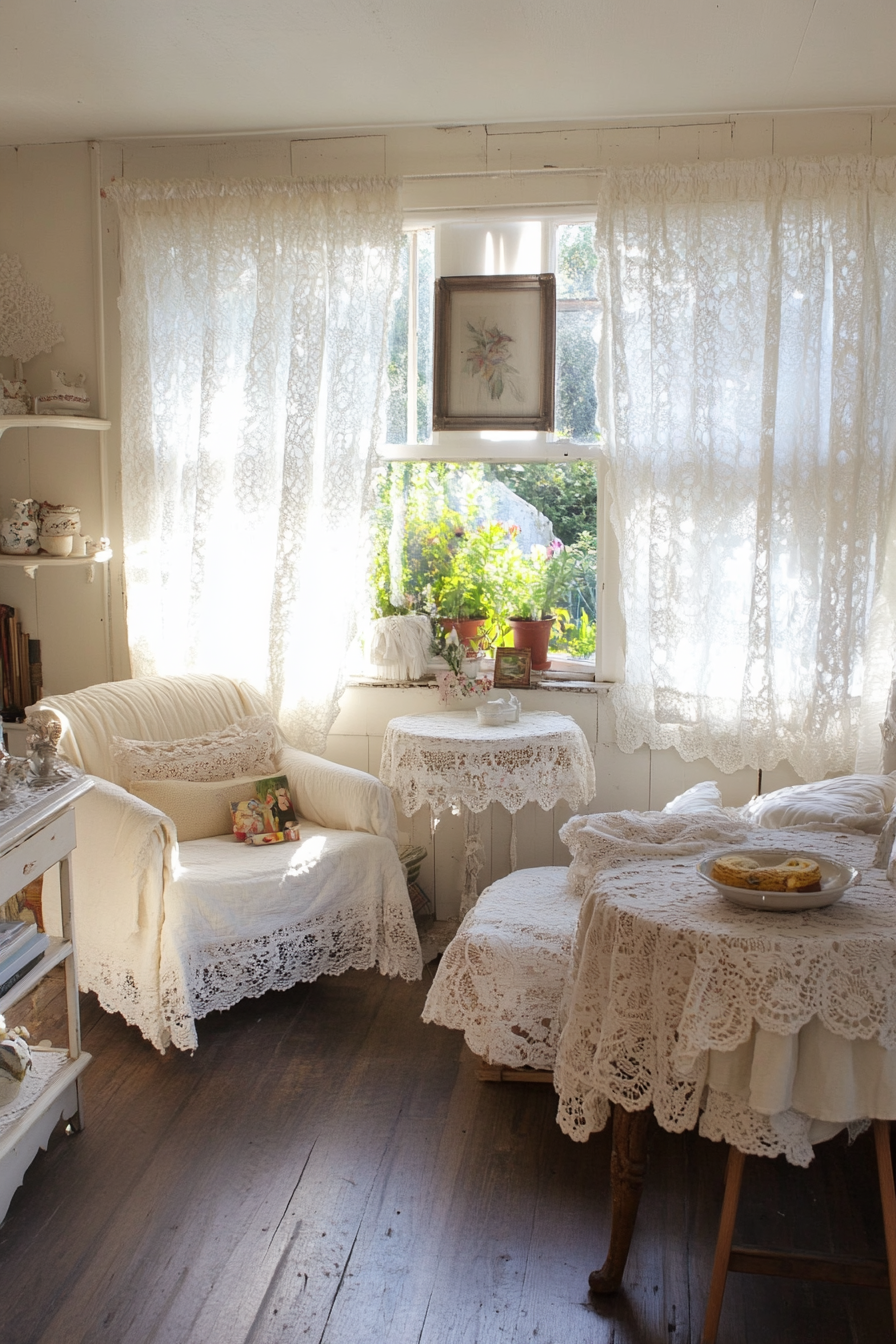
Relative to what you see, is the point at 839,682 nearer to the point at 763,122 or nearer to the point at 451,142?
the point at 763,122

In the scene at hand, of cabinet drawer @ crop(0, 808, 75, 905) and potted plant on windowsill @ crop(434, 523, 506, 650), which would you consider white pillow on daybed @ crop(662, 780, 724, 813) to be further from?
cabinet drawer @ crop(0, 808, 75, 905)

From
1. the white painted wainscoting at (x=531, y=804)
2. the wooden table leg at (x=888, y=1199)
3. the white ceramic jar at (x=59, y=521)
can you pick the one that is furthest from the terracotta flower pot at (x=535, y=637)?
the wooden table leg at (x=888, y=1199)

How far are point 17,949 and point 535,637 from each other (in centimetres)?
201

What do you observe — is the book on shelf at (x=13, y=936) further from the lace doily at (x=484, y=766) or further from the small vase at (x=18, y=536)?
the small vase at (x=18, y=536)

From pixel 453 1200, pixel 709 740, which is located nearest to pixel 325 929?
pixel 453 1200

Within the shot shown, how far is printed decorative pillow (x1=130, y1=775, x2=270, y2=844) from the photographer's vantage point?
319 centimetres

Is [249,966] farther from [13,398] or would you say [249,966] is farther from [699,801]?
[13,398]

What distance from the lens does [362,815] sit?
10.8 feet

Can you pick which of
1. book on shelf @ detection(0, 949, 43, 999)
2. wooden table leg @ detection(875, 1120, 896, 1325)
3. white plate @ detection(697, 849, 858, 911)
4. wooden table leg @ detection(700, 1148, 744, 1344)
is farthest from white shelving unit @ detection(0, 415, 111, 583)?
wooden table leg @ detection(875, 1120, 896, 1325)

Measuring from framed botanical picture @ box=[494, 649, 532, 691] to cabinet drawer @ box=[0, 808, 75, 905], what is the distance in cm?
161

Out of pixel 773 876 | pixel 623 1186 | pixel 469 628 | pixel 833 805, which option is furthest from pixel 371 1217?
pixel 469 628

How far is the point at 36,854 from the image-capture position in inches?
91.3

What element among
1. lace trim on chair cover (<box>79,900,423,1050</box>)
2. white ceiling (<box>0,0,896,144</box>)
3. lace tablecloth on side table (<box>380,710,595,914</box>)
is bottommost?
lace trim on chair cover (<box>79,900,423,1050</box>)

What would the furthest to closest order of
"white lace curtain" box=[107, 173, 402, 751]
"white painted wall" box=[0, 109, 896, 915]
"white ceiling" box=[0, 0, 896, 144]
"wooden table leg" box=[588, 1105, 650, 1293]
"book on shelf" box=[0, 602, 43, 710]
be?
1. "book on shelf" box=[0, 602, 43, 710]
2. "white lace curtain" box=[107, 173, 402, 751]
3. "white painted wall" box=[0, 109, 896, 915]
4. "white ceiling" box=[0, 0, 896, 144]
5. "wooden table leg" box=[588, 1105, 650, 1293]
